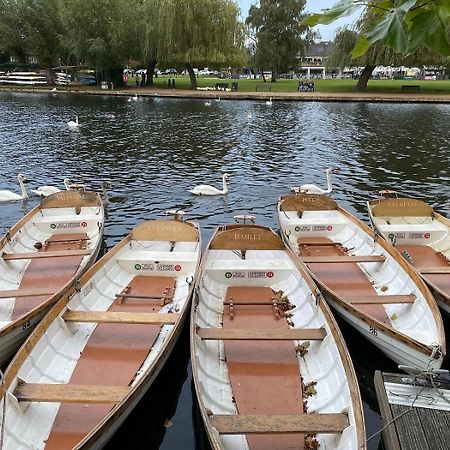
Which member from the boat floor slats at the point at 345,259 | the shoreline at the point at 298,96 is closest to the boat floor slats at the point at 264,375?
the boat floor slats at the point at 345,259

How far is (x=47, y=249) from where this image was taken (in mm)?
12938

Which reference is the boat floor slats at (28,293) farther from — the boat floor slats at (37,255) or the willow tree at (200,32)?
the willow tree at (200,32)

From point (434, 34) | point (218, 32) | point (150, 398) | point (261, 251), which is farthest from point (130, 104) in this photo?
point (434, 34)

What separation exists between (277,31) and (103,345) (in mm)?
67763

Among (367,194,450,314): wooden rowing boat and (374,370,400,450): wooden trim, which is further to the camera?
(367,194,450,314): wooden rowing boat

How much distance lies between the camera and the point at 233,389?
7355mm

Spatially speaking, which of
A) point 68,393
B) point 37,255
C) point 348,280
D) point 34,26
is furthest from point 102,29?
point 68,393

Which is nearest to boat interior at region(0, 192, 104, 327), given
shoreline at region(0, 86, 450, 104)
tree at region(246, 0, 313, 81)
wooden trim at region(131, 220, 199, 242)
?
wooden trim at region(131, 220, 199, 242)

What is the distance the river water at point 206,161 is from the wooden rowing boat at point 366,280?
960mm

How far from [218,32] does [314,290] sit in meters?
52.3

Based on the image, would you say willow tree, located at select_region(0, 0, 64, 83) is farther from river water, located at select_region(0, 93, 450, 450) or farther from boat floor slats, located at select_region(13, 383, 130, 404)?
boat floor slats, located at select_region(13, 383, 130, 404)

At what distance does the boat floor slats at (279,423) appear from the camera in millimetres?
5930

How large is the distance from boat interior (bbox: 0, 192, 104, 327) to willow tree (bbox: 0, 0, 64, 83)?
6093 cm

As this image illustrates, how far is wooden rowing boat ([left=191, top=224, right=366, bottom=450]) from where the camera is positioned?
609 cm
